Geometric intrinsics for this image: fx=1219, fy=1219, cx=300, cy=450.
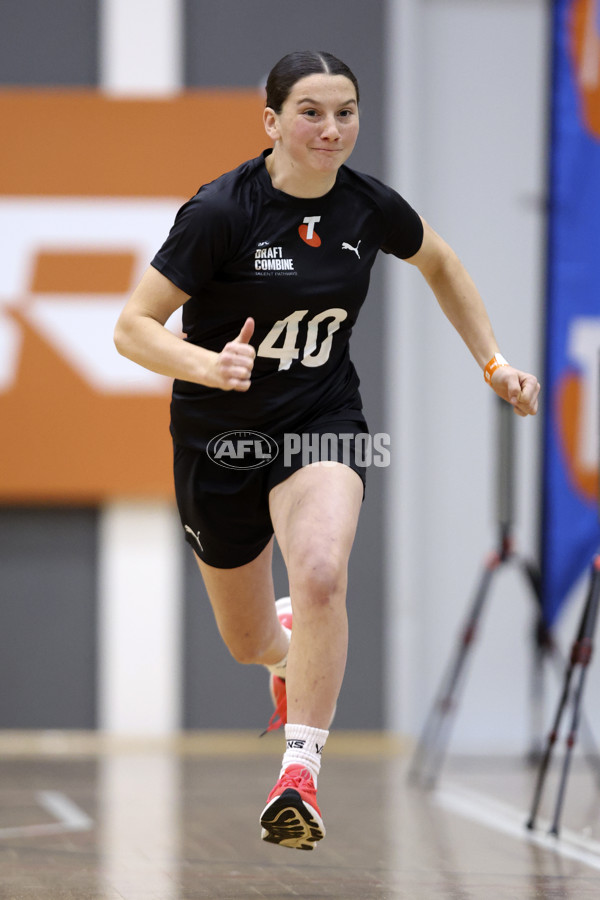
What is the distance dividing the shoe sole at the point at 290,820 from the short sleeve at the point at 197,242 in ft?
3.75

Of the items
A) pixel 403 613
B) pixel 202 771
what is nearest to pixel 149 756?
pixel 202 771

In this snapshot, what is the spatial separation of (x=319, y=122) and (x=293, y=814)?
1.52 m

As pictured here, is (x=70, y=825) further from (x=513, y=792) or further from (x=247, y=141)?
(x=247, y=141)

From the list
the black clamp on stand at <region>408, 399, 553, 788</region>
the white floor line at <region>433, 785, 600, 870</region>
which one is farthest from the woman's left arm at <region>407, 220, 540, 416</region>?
the black clamp on stand at <region>408, 399, 553, 788</region>

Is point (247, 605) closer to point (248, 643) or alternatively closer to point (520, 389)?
point (248, 643)

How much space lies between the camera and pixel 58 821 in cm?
434

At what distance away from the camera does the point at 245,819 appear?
439 cm

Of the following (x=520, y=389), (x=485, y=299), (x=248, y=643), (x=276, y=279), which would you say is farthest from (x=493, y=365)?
(x=485, y=299)

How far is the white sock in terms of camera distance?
8.77ft

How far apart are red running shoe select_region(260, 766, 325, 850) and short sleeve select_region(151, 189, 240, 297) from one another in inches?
43.9

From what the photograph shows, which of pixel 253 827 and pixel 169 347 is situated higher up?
pixel 169 347

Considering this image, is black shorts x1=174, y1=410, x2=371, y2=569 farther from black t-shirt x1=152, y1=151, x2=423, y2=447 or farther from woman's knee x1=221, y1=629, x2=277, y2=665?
woman's knee x1=221, y1=629, x2=277, y2=665

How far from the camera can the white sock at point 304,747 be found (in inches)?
105

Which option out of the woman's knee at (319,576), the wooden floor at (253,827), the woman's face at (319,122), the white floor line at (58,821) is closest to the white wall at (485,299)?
the wooden floor at (253,827)
